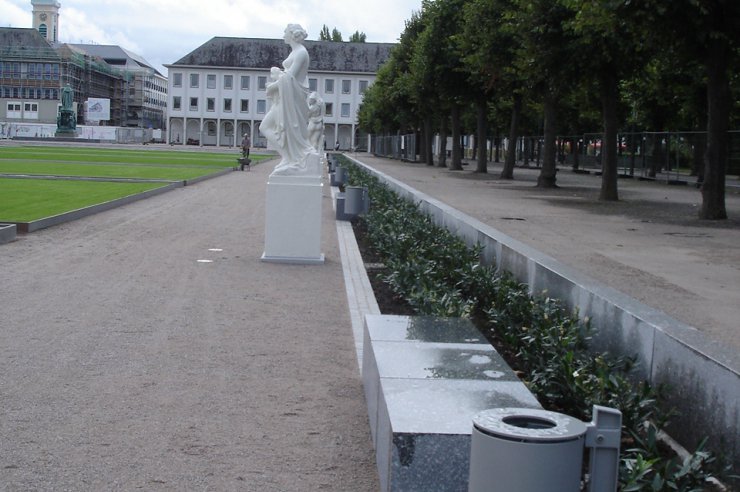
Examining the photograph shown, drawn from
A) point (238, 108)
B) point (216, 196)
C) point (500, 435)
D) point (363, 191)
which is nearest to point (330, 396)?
point (500, 435)

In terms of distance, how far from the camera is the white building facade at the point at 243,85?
427 ft

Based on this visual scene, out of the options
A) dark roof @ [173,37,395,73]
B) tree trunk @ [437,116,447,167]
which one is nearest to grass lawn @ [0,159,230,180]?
tree trunk @ [437,116,447,167]

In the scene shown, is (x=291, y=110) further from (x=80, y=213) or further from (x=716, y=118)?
(x=716, y=118)

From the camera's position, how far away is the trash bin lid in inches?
128

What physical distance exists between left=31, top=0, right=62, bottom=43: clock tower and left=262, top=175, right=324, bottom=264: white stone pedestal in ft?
525

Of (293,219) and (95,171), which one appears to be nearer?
(293,219)

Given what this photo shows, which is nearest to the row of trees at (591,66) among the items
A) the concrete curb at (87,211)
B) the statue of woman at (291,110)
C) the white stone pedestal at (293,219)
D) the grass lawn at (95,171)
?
the statue of woman at (291,110)

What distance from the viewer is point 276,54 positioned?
133 meters

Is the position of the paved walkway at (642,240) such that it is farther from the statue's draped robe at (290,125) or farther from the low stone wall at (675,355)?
the statue's draped robe at (290,125)

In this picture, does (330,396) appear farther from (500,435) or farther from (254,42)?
(254,42)

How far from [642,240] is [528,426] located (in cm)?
1460

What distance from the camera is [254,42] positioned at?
133 m

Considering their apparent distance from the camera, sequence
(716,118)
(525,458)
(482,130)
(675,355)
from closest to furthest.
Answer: (525,458), (675,355), (716,118), (482,130)

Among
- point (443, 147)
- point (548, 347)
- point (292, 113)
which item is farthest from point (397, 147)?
point (548, 347)
